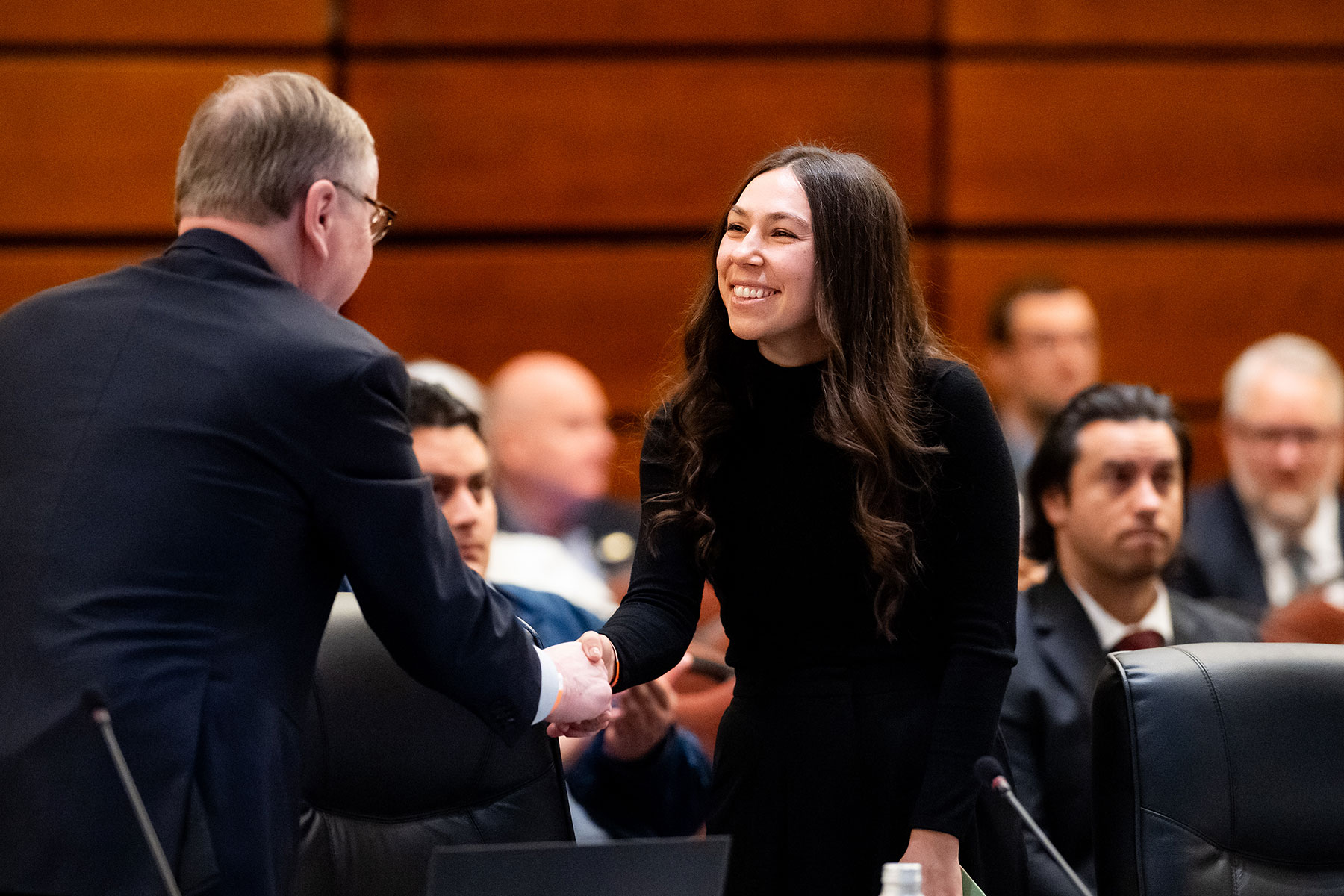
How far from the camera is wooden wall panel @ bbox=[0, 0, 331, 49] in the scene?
4.31 metres

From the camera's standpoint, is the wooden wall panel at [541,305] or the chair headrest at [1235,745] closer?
the chair headrest at [1235,745]

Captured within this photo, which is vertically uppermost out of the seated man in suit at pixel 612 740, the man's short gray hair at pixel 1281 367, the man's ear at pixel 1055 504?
the man's short gray hair at pixel 1281 367

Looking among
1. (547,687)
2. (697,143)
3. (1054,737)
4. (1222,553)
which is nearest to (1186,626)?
(1054,737)

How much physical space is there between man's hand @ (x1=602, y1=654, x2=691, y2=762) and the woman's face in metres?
0.64

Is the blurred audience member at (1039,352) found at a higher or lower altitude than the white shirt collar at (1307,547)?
higher

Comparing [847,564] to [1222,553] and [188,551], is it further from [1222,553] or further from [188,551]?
[1222,553]

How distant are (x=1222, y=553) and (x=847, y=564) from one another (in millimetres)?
2324

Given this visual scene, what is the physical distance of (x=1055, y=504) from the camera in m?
2.69

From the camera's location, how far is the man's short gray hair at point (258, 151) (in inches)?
59.7

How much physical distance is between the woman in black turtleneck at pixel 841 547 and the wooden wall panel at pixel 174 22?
9.64 ft

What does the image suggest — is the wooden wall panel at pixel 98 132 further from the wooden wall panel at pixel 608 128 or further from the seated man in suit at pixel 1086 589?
the seated man in suit at pixel 1086 589

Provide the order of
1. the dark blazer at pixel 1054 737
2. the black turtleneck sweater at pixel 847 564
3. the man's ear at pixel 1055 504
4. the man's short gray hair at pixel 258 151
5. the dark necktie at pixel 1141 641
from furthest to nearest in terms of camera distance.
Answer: the man's ear at pixel 1055 504
the dark necktie at pixel 1141 641
the dark blazer at pixel 1054 737
the black turtleneck sweater at pixel 847 564
the man's short gray hair at pixel 258 151

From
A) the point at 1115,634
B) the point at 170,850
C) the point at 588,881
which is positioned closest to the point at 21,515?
the point at 170,850

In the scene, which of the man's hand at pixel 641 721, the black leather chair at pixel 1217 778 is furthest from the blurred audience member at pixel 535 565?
the black leather chair at pixel 1217 778
